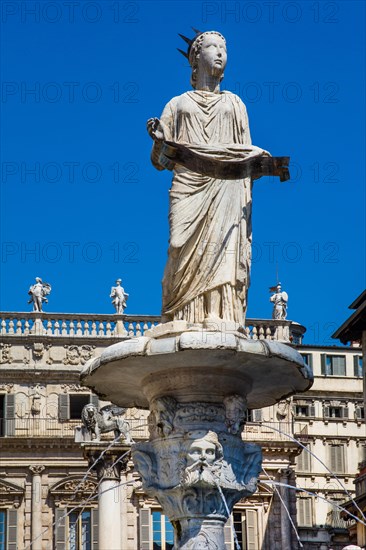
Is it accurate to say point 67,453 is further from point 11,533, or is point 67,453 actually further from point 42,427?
point 11,533

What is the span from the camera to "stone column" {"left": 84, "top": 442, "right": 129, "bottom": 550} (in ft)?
104

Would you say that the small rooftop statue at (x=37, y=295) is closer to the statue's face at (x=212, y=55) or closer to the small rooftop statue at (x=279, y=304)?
the small rooftop statue at (x=279, y=304)

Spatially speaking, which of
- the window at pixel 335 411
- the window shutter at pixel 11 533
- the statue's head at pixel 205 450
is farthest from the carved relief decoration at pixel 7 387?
the statue's head at pixel 205 450

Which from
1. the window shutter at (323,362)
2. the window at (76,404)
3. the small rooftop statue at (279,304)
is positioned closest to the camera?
the window at (76,404)

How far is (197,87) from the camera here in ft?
50.1

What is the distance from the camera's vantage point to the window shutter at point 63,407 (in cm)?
5422

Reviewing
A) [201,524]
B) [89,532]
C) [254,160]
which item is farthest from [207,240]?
[89,532]

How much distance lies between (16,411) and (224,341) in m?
41.6

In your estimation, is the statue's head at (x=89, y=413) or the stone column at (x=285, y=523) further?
the stone column at (x=285, y=523)

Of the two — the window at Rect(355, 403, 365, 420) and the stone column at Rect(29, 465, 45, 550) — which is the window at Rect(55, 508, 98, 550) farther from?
the window at Rect(355, 403, 365, 420)

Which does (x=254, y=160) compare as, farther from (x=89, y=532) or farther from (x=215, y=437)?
(x=89, y=532)

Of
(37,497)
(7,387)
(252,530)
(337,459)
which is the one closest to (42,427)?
(7,387)

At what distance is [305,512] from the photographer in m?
66.9

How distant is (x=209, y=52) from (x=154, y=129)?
1183mm
